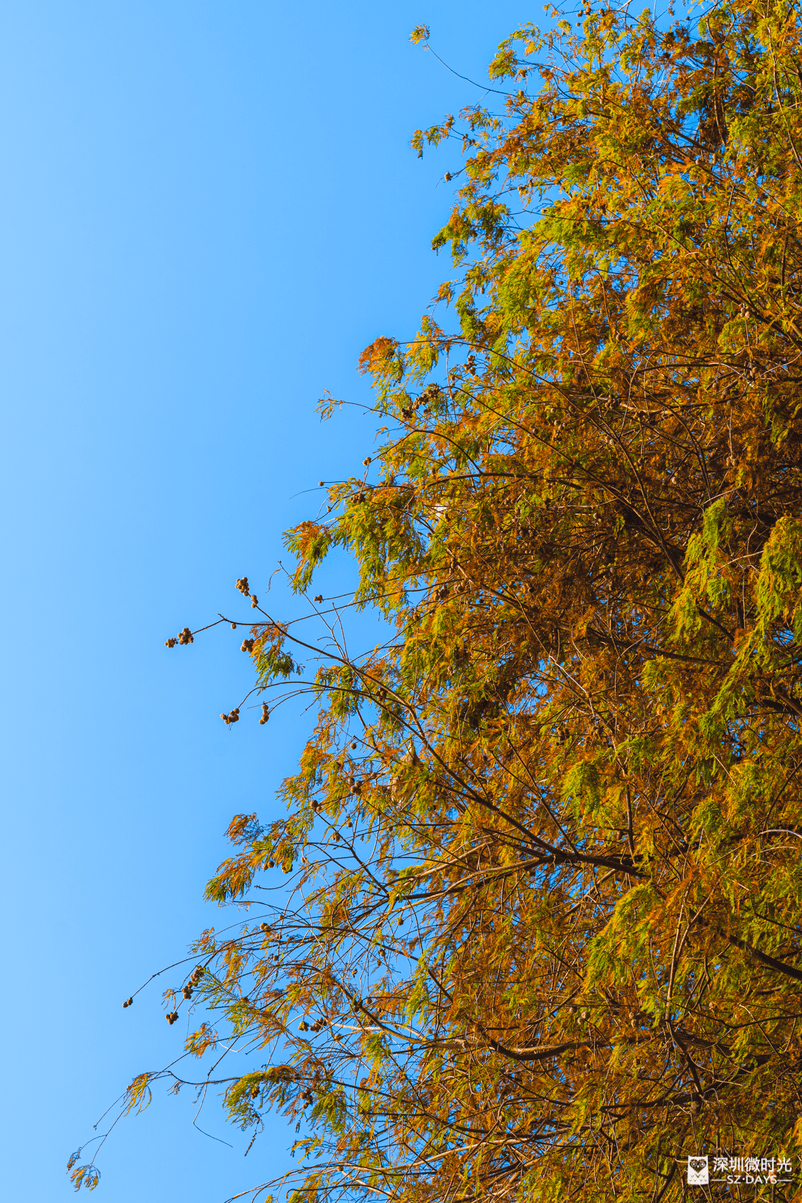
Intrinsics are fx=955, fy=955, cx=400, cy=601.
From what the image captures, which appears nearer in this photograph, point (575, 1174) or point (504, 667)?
point (575, 1174)

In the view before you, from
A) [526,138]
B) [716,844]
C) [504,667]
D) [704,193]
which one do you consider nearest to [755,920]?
[716,844]

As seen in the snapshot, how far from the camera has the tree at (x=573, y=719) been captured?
4.04 m

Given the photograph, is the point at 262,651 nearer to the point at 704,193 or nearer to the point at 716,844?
the point at 716,844

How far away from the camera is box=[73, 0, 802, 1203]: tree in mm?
4039

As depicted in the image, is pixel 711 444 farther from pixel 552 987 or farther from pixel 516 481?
pixel 552 987

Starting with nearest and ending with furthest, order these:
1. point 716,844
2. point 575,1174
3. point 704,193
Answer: point 716,844
point 575,1174
point 704,193

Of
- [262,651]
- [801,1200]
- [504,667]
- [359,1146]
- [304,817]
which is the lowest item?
[801,1200]

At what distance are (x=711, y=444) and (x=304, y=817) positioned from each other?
290cm

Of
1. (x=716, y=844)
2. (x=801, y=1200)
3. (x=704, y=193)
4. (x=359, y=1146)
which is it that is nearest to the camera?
(x=716, y=844)

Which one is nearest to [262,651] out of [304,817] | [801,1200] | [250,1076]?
[304,817]

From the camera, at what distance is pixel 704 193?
542 cm

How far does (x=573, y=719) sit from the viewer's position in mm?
5035

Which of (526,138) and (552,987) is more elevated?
(526,138)

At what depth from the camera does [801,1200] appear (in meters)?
3.53
